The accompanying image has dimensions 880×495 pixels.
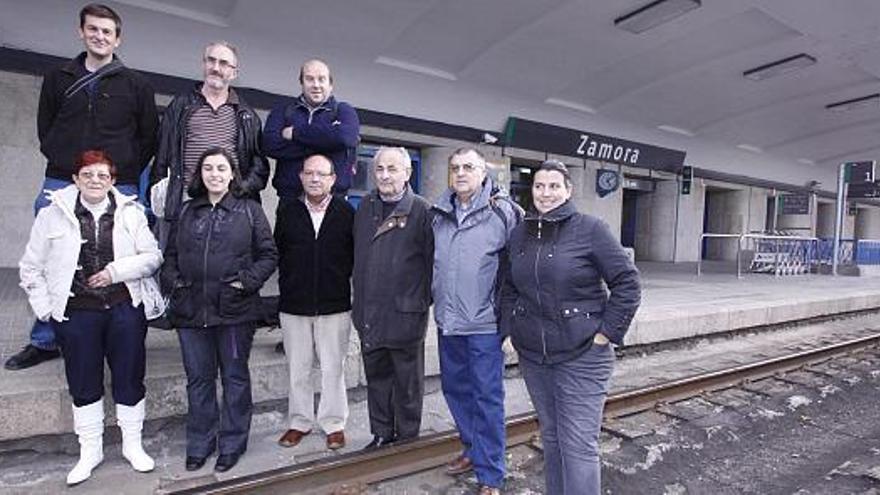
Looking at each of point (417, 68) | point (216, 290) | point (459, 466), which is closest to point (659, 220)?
point (417, 68)

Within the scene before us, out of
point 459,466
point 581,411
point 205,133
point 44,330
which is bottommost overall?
point 459,466

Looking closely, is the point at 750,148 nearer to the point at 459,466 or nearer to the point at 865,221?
the point at 865,221

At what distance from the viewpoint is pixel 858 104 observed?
17.5 m

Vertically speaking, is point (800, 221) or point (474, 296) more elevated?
point (800, 221)

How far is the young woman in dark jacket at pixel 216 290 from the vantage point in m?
3.48

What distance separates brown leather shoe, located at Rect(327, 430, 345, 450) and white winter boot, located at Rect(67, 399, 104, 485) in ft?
4.65

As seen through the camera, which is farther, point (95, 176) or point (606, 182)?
point (606, 182)

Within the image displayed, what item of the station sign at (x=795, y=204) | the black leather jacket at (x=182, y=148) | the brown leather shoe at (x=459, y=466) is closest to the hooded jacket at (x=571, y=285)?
the brown leather shoe at (x=459, y=466)

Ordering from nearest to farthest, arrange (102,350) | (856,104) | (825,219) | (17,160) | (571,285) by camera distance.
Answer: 1. (571,285)
2. (102,350)
3. (17,160)
4. (856,104)
5. (825,219)

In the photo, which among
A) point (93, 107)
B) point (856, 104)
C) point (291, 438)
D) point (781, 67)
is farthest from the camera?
point (856, 104)

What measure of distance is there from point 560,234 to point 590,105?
42.2 feet

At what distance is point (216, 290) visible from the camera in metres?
3.48

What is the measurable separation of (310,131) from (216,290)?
1.17m

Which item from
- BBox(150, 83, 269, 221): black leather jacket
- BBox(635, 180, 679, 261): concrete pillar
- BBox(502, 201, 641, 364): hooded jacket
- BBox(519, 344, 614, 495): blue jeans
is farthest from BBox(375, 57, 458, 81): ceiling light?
BBox(635, 180, 679, 261): concrete pillar
